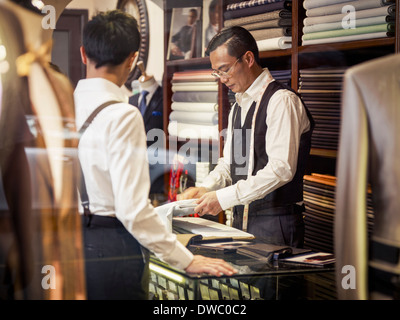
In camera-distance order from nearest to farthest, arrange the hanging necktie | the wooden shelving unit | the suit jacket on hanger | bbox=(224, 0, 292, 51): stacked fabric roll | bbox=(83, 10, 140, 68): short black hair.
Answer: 1. the suit jacket on hanger
2. bbox=(83, 10, 140, 68): short black hair
3. the hanging necktie
4. the wooden shelving unit
5. bbox=(224, 0, 292, 51): stacked fabric roll

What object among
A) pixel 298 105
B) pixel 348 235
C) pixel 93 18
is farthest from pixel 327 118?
pixel 93 18

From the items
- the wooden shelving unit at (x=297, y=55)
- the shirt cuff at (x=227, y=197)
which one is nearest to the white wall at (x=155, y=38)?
the wooden shelving unit at (x=297, y=55)

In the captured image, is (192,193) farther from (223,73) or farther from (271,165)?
(223,73)

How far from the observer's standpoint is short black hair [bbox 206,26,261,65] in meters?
1.81

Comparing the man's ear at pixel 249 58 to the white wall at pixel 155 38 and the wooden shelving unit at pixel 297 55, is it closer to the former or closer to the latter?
the wooden shelving unit at pixel 297 55

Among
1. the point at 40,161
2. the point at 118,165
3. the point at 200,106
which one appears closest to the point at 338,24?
the point at 200,106

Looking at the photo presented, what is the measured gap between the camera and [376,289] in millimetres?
1461

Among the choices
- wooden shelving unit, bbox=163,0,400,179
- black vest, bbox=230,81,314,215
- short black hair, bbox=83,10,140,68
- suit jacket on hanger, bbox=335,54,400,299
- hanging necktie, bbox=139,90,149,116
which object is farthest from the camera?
black vest, bbox=230,81,314,215

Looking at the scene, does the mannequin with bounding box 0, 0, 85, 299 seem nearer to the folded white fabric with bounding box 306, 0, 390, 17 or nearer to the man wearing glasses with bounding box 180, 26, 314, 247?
the man wearing glasses with bounding box 180, 26, 314, 247

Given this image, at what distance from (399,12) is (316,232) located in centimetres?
70

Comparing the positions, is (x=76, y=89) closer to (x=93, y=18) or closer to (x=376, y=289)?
(x=93, y=18)

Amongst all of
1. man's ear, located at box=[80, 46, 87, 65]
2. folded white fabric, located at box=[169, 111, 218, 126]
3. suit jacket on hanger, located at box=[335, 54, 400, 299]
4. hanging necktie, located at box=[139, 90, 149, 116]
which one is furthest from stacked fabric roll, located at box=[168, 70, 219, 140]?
suit jacket on hanger, located at box=[335, 54, 400, 299]

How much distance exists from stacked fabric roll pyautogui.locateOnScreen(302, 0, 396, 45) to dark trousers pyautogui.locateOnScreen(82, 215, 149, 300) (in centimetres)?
90

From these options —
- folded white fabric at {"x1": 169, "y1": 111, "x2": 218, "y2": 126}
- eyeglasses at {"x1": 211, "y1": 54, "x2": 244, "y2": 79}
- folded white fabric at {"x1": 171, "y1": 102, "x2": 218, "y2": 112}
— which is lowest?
folded white fabric at {"x1": 169, "y1": 111, "x2": 218, "y2": 126}
